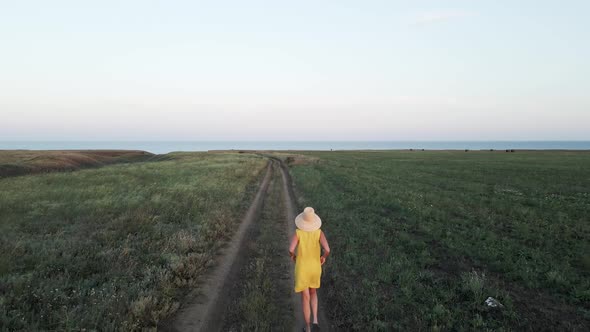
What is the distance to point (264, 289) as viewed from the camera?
798 centimetres

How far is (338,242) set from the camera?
40.7ft

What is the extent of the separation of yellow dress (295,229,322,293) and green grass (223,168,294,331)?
104cm

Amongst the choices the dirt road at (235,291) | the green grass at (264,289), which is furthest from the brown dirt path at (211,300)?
the green grass at (264,289)

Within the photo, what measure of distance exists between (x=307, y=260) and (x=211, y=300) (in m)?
2.90

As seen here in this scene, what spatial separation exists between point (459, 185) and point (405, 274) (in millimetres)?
23297

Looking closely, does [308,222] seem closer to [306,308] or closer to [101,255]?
[306,308]

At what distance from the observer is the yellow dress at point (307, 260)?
627cm

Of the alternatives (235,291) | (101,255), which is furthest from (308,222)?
(101,255)

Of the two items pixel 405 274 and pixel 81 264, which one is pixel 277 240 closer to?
pixel 405 274

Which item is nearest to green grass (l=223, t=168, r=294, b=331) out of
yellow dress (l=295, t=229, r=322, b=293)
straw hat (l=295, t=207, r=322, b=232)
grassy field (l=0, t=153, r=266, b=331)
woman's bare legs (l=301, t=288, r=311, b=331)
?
woman's bare legs (l=301, t=288, r=311, b=331)

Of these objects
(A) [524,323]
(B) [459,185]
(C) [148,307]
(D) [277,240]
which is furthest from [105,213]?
(B) [459,185]

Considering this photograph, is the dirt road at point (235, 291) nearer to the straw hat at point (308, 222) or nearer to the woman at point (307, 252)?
the woman at point (307, 252)

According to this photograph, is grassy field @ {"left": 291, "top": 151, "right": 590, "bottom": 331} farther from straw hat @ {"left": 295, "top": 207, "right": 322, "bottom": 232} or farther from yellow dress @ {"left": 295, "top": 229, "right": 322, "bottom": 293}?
straw hat @ {"left": 295, "top": 207, "right": 322, "bottom": 232}

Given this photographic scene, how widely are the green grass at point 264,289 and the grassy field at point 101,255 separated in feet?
4.58
